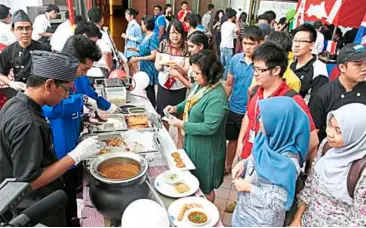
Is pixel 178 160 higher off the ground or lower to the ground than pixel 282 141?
lower

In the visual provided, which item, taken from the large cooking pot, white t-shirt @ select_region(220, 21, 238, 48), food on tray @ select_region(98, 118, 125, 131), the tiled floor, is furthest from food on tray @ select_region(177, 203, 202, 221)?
white t-shirt @ select_region(220, 21, 238, 48)


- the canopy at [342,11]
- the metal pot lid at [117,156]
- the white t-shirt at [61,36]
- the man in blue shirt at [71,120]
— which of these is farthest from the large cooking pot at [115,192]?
the canopy at [342,11]

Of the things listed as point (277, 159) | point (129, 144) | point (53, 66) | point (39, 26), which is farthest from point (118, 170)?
point (39, 26)

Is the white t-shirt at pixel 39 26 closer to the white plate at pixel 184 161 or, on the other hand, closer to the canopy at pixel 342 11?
the white plate at pixel 184 161

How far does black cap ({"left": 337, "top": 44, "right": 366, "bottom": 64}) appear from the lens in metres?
1.91

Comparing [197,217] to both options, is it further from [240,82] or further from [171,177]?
[240,82]

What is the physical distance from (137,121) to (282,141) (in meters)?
1.03

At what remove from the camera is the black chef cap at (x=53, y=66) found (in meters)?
1.18

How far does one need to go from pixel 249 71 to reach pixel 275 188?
1.38 metres

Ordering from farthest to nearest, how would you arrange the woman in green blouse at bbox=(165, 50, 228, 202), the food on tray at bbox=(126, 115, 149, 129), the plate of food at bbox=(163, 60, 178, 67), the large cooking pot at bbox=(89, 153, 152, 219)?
the plate of food at bbox=(163, 60, 178, 67) → the food on tray at bbox=(126, 115, 149, 129) → the woman in green blouse at bbox=(165, 50, 228, 202) → the large cooking pot at bbox=(89, 153, 152, 219)

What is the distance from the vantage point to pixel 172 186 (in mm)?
1534

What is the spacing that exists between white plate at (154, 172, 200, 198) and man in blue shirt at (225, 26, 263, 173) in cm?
111

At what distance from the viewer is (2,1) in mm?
5938

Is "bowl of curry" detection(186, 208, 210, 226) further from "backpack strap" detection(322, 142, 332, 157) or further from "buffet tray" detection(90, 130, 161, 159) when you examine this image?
"backpack strap" detection(322, 142, 332, 157)
